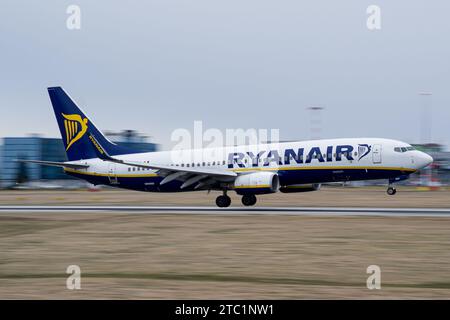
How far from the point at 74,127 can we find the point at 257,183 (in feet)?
57.5

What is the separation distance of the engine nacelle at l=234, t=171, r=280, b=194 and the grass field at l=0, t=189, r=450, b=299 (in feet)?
24.6

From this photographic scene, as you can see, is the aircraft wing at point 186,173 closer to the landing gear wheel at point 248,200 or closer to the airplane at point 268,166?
the airplane at point 268,166

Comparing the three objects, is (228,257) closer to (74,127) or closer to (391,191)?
(391,191)

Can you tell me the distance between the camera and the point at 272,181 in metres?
37.2

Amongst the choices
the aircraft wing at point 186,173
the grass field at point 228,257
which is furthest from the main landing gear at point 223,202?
the grass field at point 228,257

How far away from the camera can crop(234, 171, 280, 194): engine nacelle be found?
3675cm

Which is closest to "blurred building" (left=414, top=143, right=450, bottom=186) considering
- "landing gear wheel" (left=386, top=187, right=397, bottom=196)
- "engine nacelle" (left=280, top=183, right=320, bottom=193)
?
"landing gear wheel" (left=386, top=187, right=397, bottom=196)

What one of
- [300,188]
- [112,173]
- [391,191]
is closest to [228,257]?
[300,188]

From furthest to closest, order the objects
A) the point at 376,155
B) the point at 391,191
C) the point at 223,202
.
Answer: the point at 391,191, the point at 223,202, the point at 376,155

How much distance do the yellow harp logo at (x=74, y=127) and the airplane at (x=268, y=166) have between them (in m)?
2.64

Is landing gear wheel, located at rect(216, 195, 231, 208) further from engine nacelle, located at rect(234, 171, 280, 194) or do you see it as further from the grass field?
the grass field

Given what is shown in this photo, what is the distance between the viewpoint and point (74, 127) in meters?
46.2

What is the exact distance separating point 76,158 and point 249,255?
102 feet
